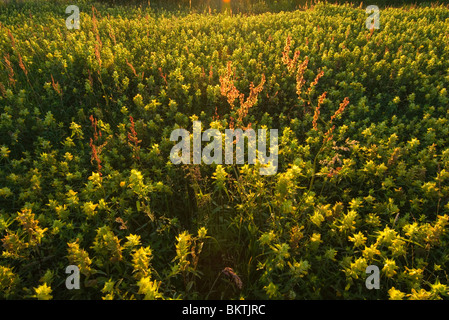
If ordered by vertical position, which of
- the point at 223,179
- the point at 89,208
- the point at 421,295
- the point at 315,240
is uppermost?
the point at 223,179

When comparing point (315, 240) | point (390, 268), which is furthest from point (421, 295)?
point (315, 240)

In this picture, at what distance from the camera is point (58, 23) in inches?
285

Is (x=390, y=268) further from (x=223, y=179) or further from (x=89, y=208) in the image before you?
(x=89, y=208)

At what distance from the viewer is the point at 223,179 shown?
Result: 2807 millimetres

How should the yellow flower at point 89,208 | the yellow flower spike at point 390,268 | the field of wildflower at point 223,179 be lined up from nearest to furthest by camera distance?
the yellow flower spike at point 390,268 → the field of wildflower at point 223,179 → the yellow flower at point 89,208

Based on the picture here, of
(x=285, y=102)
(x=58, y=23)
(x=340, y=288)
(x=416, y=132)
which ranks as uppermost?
(x=58, y=23)

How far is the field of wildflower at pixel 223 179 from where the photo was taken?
2.34m

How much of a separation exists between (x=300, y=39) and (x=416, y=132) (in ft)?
12.0

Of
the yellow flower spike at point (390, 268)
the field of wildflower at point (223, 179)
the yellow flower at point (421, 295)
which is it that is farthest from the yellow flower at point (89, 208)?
the yellow flower at point (421, 295)

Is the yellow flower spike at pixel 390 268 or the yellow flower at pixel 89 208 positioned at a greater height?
the yellow flower at pixel 89 208

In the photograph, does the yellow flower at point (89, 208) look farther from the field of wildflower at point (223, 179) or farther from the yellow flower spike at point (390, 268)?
the yellow flower spike at point (390, 268)
